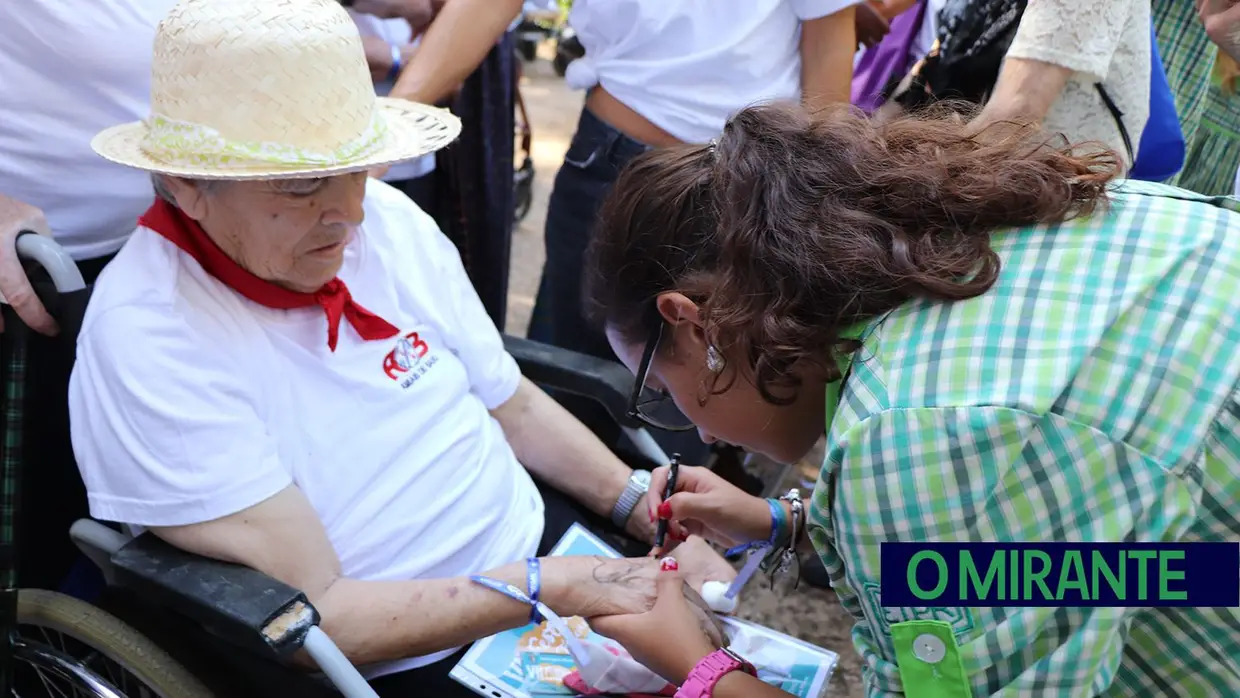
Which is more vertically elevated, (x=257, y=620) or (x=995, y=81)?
(x=995, y=81)

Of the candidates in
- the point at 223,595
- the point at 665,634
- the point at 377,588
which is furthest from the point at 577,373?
the point at 223,595

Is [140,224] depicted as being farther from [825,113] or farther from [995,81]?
[995,81]

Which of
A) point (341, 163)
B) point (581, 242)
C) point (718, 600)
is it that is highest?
point (341, 163)

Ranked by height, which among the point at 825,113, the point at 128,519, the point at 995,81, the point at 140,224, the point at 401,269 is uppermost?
the point at 825,113

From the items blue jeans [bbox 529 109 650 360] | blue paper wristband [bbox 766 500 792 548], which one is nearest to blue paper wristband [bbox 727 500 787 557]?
blue paper wristband [bbox 766 500 792 548]

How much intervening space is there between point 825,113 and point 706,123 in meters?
1.01

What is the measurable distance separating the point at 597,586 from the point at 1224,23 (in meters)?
1.86

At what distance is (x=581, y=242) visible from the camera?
240cm

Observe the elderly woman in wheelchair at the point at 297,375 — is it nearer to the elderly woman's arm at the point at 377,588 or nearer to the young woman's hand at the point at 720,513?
the elderly woman's arm at the point at 377,588

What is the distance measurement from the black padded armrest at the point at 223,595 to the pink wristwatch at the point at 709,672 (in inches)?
20.5

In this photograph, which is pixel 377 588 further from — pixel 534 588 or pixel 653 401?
pixel 653 401

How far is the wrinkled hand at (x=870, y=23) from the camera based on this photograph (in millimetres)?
2393

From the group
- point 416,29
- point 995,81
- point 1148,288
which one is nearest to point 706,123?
point 995,81

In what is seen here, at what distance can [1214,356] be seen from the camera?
0.91 m
